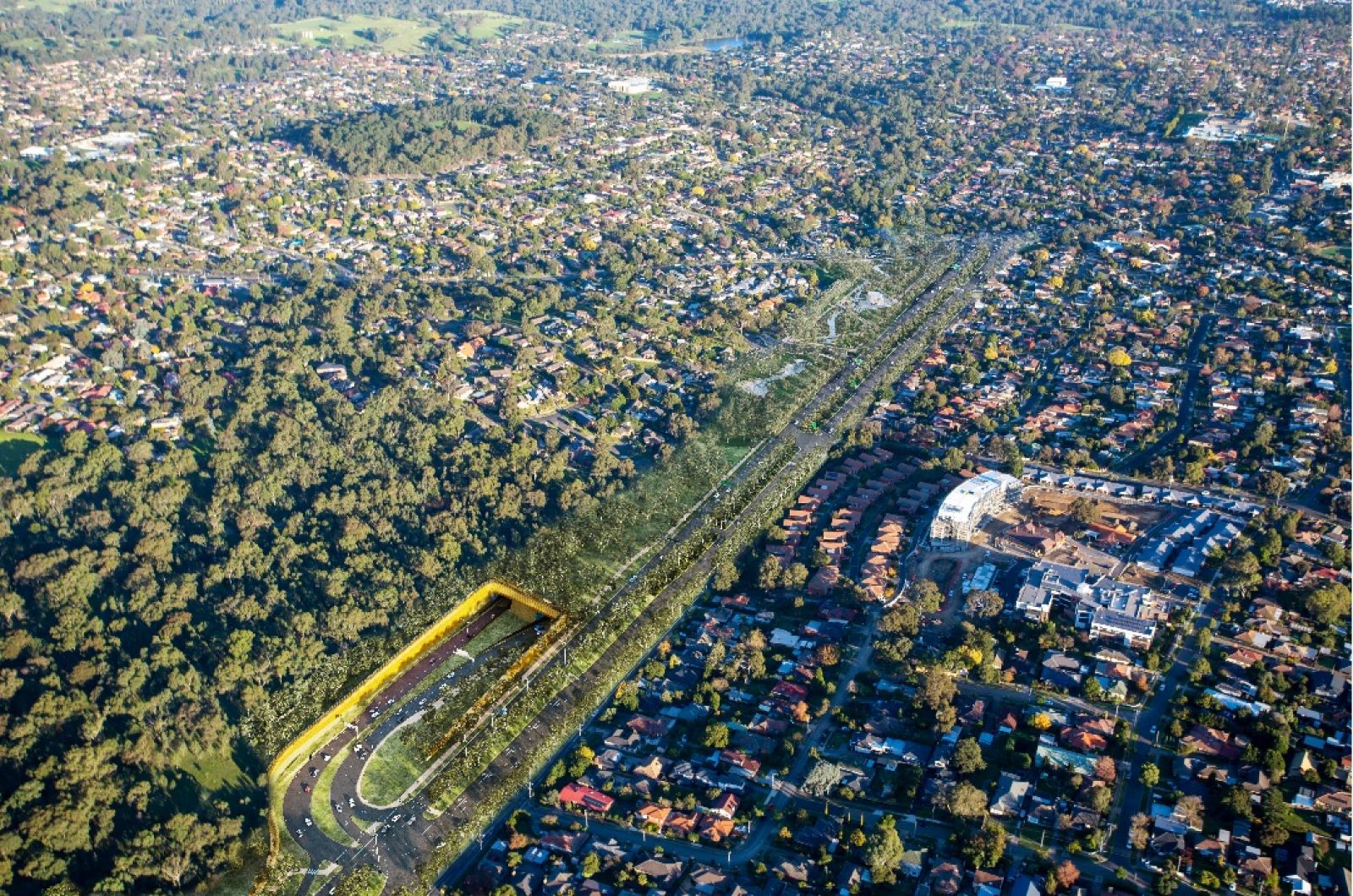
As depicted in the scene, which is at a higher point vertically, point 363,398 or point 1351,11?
point 1351,11

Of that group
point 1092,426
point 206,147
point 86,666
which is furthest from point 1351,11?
point 86,666

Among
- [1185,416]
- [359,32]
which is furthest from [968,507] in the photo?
[359,32]

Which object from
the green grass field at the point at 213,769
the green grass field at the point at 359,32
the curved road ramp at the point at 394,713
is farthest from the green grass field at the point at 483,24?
the green grass field at the point at 213,769

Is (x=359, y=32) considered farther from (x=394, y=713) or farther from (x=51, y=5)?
(x=394, y=713)

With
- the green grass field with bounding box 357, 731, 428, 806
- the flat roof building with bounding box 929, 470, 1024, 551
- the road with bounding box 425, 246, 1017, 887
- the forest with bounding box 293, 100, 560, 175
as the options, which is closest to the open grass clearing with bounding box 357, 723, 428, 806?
the green grass field with bounding box 357, 731, 428, 806

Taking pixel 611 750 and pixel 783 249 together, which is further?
pixel 783 249

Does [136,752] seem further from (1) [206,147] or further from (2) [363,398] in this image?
(1) [206,147]

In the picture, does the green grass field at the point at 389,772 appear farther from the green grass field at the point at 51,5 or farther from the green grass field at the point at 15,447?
the green grass field at the point at 51,5
